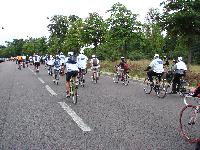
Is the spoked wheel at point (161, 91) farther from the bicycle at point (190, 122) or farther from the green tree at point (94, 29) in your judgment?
the green tree at point (94, 29)

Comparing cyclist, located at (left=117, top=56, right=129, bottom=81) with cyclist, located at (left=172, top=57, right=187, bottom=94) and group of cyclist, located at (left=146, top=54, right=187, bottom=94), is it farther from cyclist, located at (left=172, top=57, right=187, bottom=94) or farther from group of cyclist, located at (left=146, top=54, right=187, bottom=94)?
cyclist, located at (left=172, top=57, right=187, bottom=94)

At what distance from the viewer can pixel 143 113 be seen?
10.1m

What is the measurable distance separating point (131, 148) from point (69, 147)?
1.17 metres

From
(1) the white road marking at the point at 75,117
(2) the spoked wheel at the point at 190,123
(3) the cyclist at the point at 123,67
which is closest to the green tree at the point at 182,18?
(3) the cyclist at the point at 123,67

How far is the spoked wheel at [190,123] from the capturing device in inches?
263

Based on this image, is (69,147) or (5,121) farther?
(5,121)

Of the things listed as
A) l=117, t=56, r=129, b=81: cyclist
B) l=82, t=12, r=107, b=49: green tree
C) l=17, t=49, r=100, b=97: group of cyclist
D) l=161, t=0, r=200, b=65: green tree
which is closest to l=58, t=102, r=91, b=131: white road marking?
l=17, t=49, r=100, b=97: group of cyclist

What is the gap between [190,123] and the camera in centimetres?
702

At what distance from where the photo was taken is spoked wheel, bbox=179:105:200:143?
6.67 meters

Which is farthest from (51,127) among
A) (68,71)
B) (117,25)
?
(117,25)

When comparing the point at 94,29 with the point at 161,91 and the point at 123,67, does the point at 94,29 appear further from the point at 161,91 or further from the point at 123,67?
the point at 161,91

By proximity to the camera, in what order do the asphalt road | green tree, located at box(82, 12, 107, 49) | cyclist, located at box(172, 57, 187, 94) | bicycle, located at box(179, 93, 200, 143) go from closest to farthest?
Result: the asphalt road → bicycle, located at box(179, 93, 200, 143) → cyclist, located at box(172, 57, 187, 94) → green tree, located at box(82, 12, 107, 49)

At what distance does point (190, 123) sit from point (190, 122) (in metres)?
0.06

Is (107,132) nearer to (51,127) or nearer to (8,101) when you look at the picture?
(51,127)
